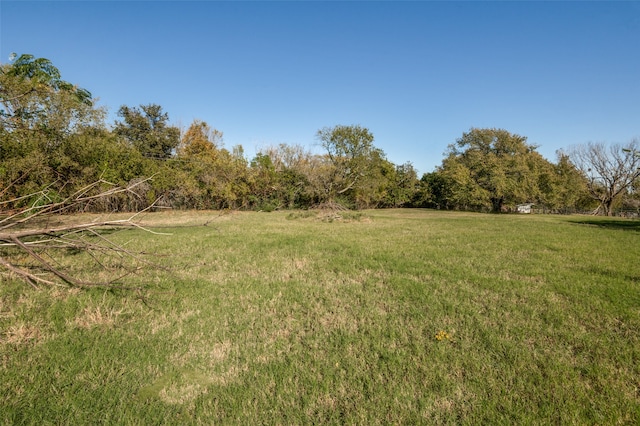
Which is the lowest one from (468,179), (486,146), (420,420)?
(420,420)

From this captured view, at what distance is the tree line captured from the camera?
1337cm

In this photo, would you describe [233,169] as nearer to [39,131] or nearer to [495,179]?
[39,131]

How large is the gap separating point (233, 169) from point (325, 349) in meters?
24.1

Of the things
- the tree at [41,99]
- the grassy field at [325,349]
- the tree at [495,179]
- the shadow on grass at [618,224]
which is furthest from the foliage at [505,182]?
the tree at [41,99]

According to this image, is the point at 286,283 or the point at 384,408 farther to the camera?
the point at 286,283

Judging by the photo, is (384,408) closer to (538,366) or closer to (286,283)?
(538,366)

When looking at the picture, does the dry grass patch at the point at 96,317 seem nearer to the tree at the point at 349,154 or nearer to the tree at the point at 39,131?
the tree at the point at 39,131

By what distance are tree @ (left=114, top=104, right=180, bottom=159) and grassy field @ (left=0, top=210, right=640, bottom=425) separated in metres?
34.4

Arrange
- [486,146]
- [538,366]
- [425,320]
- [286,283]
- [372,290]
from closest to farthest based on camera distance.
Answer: [538,366], [425,320], [372,290], [286,283], [486,146]

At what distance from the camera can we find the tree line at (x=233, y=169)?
43.9 ft

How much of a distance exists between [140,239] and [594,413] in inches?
390

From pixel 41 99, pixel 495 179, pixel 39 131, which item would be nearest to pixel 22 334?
pixel 39 131

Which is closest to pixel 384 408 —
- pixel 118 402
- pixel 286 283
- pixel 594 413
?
pixel 594 413

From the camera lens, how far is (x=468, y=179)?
3447 cm
